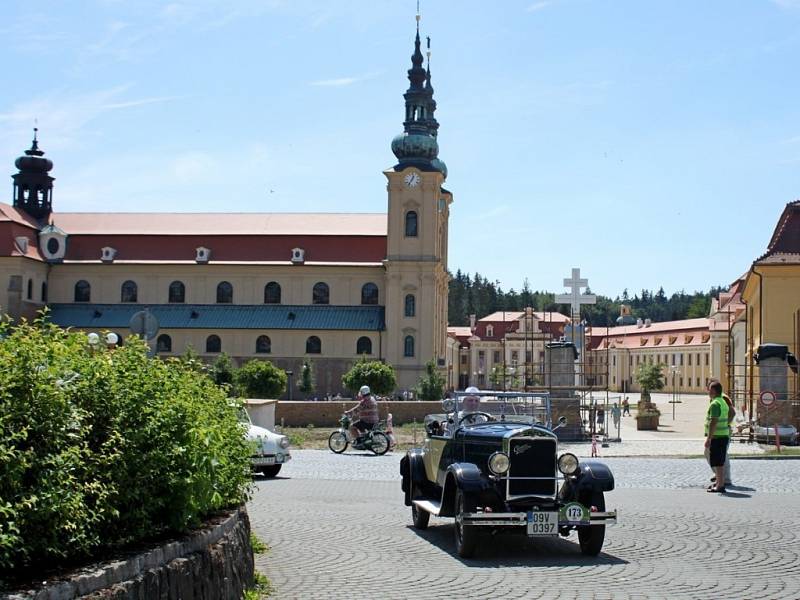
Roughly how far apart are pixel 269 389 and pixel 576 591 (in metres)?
44.0

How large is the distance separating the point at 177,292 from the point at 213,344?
516 centimetres

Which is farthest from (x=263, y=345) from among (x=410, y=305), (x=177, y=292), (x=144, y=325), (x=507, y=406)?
(x=507, y=406)

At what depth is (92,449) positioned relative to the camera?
6156 mm

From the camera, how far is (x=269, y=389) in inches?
2031

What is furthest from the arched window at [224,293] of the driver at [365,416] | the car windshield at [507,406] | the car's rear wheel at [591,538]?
the car's rear wheel at [591,538]

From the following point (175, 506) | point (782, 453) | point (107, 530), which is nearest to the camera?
point (107, 530)

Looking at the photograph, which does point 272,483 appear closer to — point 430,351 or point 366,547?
point 366,547

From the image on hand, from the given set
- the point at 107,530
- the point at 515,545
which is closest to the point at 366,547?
the point at 515,545

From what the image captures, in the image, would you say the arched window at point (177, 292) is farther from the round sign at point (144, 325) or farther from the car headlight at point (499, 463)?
the car headlight at point (499, 463)

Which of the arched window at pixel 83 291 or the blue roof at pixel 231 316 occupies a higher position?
the arched window at pixel 83 291

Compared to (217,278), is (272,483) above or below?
below

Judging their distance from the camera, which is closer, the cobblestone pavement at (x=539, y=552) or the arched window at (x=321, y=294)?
the cobblestone pavement at (x=539, y=552)

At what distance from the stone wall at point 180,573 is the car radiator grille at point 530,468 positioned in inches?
126

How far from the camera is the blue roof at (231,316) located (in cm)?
7200
